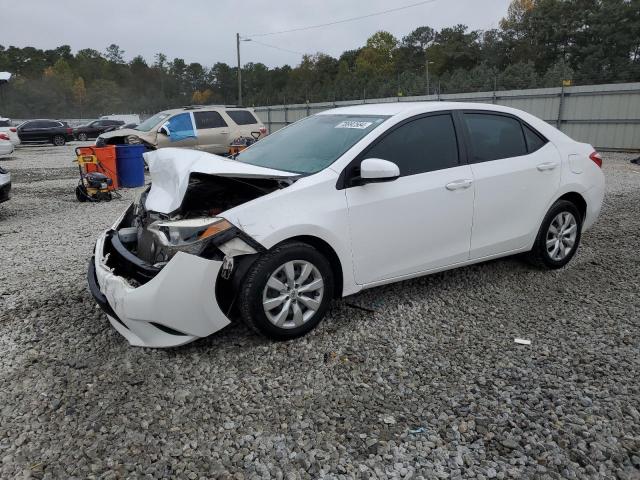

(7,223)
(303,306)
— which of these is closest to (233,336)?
(303,306)

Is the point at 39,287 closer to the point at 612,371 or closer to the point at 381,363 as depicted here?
the point at 381,363

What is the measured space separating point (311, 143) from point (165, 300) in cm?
183

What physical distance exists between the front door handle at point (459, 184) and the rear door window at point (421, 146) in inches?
5.7

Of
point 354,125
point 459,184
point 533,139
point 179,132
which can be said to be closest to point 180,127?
point 179,132

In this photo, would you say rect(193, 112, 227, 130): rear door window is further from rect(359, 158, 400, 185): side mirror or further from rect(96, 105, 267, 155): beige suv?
rect(359, 158, 400, 185): side mirror

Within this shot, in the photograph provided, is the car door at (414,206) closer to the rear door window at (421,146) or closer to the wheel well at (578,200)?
the rear door window at (421,146)

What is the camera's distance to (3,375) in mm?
3287

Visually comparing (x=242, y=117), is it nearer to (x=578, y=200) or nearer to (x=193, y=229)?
(x=578, y=200)

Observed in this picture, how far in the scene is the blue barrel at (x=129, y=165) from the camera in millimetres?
10867

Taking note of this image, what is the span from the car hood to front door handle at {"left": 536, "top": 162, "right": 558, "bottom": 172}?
7.85ft

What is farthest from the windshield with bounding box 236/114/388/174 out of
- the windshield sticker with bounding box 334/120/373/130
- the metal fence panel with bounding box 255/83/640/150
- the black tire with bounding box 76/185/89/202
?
the metal fence panel with bounding box 255/83/640/150

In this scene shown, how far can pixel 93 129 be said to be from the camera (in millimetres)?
33719

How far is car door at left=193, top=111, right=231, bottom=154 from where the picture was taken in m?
13.6

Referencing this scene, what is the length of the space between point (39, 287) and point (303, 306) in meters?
2.71
